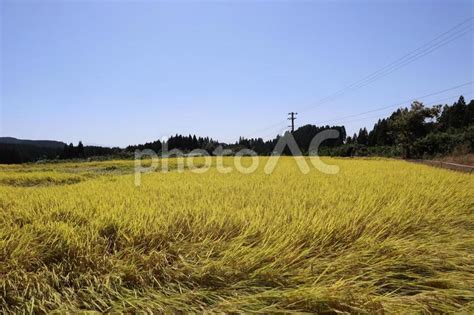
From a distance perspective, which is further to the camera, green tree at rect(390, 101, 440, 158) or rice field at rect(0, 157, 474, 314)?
green tree at rect(390, 101, 440, 158)

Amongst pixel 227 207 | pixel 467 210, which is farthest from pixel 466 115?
pixel 227 207

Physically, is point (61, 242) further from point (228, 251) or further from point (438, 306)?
point (438, 306)

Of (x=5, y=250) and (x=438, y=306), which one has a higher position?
(x=5, y=250)

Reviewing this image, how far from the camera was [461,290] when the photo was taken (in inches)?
88.3

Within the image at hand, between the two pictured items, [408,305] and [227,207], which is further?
[227,207]

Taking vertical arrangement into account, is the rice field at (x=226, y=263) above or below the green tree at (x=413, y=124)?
below

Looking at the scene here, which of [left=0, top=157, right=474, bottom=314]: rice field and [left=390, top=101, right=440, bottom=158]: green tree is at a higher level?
[left=390, top=101, right=440, bottom=158]: green tree

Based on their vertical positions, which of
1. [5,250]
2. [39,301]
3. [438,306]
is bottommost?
[438,306]

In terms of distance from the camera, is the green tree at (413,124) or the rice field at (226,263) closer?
the rice field at (226,263)

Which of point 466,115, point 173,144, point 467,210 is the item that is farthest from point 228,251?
point 173,144

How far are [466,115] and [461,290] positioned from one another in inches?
1862

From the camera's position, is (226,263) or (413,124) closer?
(226,263)

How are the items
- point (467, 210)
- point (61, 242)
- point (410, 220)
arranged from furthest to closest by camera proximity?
point (467, 210) → point (410, 220) → point (61, 242)

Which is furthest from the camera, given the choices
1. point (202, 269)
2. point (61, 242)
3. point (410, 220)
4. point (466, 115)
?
point (466, 115)
